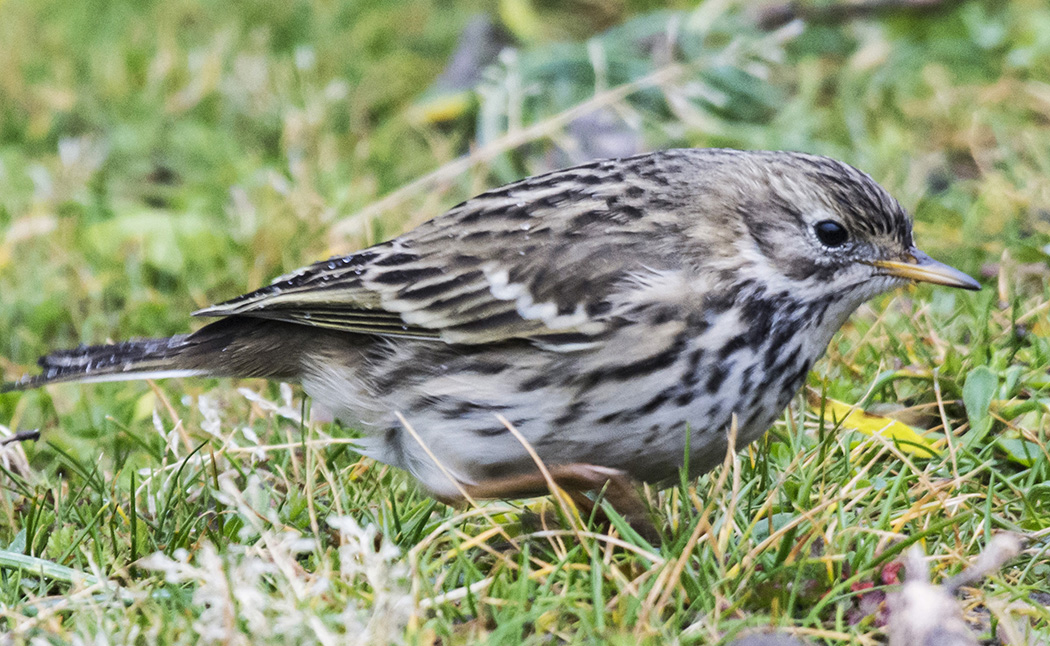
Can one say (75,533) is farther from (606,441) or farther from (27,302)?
(27,302)

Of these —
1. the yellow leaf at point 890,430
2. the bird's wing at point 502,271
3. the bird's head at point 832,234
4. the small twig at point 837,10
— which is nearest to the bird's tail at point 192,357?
the bird's wing at point 502,271

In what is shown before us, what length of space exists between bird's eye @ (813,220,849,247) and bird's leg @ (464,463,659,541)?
101cm

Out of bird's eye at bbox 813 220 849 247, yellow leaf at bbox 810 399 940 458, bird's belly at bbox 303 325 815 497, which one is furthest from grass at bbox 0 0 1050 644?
bird's eye at bbox 813 220 849 247

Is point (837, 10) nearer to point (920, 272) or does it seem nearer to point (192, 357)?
point (920, 272)

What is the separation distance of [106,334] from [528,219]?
2838mm

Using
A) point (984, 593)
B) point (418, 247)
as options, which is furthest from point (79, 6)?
point (984, 593)

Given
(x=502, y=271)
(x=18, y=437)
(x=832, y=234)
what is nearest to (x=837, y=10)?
(x=832, y=234)

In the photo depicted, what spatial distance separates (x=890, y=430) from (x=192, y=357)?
2501mm

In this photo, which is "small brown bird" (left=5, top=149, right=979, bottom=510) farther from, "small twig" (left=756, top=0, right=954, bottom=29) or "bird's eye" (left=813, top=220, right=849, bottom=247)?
"small twig" (left=756, top=0, right=954, bottom=29)

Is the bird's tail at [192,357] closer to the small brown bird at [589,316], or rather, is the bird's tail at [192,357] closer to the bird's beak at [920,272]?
the small brown bird at [589,316]

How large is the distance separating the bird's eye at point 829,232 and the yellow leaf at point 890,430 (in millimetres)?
589

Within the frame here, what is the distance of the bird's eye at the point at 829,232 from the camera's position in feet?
14.0

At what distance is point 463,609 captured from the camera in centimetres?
376

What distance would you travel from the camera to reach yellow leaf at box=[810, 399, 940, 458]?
451cm
